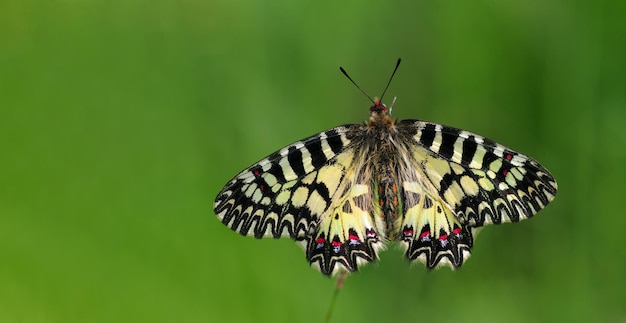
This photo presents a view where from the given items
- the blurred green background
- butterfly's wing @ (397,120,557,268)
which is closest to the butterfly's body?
butterfly's wing @ (397,120,557,268)

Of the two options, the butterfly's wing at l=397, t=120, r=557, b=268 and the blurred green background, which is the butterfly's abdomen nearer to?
the butterfly's wing at l=397, t=120, r=557, b=268

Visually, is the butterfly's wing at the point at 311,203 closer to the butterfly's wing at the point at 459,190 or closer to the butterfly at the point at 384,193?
the butterfly at the point at 384,193

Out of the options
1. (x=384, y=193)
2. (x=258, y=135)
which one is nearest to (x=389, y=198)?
(x=384, y=193)

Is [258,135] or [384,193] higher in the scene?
[258,135]

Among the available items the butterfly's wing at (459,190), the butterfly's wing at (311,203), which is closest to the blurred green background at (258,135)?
the butterfly's wing at (311,203)

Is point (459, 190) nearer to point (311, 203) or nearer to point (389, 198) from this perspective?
point (389, 198)

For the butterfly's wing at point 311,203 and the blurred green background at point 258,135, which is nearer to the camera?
the butterfly's wing at point 311,203

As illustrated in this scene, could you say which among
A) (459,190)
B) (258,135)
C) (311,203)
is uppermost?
(258,135)
